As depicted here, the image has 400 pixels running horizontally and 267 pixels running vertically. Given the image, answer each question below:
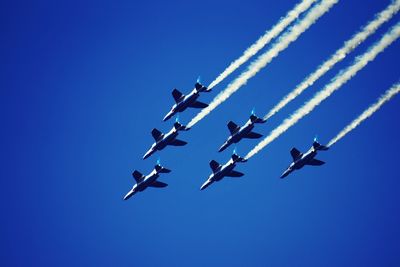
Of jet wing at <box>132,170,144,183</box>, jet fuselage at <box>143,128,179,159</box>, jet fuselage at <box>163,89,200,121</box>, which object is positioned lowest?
jet wing at <box>132,170,144,183</box>

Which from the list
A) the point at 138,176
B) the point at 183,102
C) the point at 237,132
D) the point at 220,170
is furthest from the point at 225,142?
the point at 138,176

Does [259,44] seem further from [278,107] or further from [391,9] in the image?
[391,9]

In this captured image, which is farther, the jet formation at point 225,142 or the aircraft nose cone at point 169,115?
the aircraft nose cone at point 169,115

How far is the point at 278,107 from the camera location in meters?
31.1


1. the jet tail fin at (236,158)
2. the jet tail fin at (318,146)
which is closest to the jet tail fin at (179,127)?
the jet tail fin at (236,158)

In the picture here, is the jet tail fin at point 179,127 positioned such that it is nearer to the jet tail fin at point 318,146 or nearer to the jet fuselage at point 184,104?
the jet fuselage at point 184,104

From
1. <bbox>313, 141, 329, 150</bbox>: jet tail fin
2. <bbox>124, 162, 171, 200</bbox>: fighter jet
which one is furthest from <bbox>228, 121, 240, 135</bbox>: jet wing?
<bbox>124, 162, 171, 200</bbox>: fighter jet

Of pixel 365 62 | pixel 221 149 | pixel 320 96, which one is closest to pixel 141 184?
pixel 221 149

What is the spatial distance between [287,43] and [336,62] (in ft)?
9.24

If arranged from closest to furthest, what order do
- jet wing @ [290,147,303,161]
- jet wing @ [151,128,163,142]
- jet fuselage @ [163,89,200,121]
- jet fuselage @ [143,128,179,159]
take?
1. jet fuselage @ [163,89,200,121]
2. jet wing @ [290,147,303,161]
3. jet fuselage @ [143,128,179,159]
4. jet wing @ [151,128,163,142]

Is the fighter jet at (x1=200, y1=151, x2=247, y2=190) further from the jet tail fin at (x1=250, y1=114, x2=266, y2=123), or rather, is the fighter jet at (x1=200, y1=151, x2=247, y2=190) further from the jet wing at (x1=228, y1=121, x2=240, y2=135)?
the jet tail fin at (x1=250, y1=114, x2=266, y2=123)

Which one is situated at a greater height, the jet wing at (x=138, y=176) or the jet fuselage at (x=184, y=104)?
the jet fuselage at (x=184, y=104)

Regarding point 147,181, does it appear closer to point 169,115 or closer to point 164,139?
point 164,139

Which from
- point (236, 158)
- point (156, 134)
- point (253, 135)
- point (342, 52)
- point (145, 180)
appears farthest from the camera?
point (145, 180)
